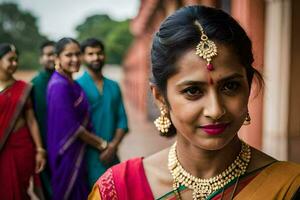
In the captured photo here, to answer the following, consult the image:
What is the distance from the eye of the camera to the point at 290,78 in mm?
5340

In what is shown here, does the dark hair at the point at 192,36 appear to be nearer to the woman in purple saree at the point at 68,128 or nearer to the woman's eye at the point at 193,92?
the woman's eye at the point at 193,92

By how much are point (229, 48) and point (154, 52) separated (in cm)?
25

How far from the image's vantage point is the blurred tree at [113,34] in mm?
48969

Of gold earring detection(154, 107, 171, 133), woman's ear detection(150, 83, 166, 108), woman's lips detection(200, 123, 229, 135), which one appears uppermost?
woman's ear detection(150, 83, 166, 108)

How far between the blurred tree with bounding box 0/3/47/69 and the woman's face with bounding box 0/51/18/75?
3667cm

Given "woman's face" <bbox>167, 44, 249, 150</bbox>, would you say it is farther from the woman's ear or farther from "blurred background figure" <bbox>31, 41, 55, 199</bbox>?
"blurred background figure" <bbox>31, 41, 55, 199</bbox>

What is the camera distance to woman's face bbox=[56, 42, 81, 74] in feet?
13.1

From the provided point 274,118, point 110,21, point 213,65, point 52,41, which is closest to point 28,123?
point 52,41

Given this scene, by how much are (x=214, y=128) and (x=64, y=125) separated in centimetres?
264

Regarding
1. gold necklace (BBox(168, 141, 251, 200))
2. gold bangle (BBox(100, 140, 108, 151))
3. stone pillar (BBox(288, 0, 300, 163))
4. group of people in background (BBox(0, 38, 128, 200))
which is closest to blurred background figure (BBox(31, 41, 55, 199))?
group of people in background (BBox(0, 38, 128, 200))

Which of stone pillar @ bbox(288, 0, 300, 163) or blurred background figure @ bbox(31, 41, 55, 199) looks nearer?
blurred background figure @ bbox(31, 41, 55, 199)

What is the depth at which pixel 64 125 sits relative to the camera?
394 cm

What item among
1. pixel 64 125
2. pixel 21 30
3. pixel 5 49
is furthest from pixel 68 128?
pixel 21 30

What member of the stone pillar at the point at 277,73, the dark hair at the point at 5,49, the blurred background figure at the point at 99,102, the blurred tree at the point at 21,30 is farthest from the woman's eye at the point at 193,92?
the blurred tree at the point at 21,30
